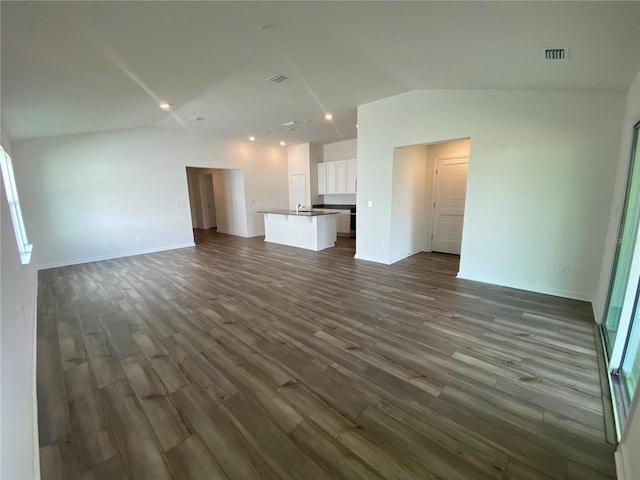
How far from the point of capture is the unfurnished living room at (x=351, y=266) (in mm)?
1539

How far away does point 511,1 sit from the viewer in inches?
68.7

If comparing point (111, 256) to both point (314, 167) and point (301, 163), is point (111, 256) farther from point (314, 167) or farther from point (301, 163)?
point (314, 167)

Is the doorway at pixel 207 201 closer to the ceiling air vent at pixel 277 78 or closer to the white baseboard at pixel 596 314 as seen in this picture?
the ceiling air vent at pixel 277 78

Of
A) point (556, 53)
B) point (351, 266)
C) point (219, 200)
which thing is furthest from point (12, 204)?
point (556, 53)

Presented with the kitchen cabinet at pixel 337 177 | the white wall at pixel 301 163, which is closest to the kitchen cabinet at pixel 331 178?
the kitchen cabinet at pixel 337 177

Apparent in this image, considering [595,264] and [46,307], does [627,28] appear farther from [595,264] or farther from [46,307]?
[46,307]

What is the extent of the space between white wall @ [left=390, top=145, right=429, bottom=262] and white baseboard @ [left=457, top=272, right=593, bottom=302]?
136 cm

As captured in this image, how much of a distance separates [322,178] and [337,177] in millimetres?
617

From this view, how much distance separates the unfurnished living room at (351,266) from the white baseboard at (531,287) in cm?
4

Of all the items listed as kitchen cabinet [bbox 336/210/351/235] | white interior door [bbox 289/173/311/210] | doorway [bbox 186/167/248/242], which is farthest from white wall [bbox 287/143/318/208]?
doorway [bbox 186/167/248/242]

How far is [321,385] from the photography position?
196 centimetres

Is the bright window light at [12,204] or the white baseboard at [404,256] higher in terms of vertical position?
the bright window light at [12,204]

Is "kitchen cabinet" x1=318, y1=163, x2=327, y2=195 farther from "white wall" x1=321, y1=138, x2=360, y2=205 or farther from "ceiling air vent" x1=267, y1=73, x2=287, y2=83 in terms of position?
"ceiling air vent" x1=267, y1=73, x2=287, y2=83

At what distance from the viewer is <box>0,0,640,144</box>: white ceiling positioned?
1.89 m
